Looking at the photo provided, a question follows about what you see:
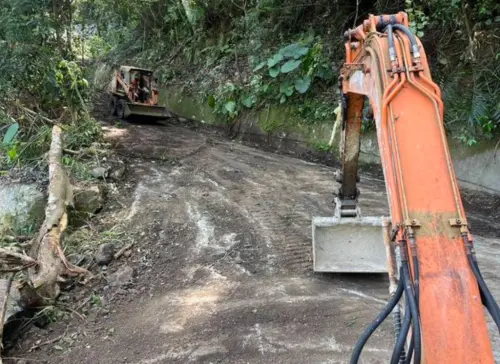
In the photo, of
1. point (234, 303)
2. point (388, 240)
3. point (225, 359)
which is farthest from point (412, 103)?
point (234, 303)

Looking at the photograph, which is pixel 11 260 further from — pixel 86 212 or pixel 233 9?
pixel 233 9

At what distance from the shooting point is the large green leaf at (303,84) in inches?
416

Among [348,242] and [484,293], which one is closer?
[484,293]

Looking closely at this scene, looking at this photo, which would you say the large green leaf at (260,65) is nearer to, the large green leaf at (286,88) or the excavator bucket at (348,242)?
the large green leaf at (286,88)

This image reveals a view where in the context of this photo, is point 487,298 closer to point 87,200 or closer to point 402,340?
point 402,340

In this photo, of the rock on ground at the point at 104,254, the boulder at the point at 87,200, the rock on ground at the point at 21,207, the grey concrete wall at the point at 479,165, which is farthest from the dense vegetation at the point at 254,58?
the rock on ground at the point at 104,254

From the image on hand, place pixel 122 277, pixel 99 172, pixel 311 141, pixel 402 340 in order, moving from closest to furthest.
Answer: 1. pixel 402 340
2. pixel 122 277
3. pixel 99 172
4. pixel 311 141

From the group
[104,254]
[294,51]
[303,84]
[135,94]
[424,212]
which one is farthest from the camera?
[135,94]

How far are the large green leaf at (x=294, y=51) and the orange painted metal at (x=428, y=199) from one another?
8.23m

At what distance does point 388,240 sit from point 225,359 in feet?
5.90

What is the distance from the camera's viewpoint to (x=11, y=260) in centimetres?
423

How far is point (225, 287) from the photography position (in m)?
4.57

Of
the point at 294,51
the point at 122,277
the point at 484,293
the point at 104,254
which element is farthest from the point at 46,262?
the point at 294,51

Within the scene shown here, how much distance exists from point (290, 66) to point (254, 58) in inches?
90.5
